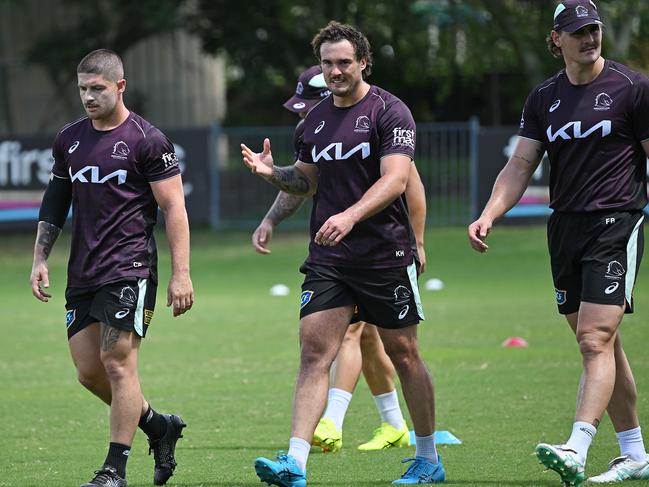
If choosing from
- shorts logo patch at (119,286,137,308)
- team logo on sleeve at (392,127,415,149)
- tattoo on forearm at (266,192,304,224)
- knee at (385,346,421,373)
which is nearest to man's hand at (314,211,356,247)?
team logo on sleeve at (392,127,415,149)

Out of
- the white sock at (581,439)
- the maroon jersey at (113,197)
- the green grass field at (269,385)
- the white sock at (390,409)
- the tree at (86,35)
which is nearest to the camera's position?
the white sock at (581,439)

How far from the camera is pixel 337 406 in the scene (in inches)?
317

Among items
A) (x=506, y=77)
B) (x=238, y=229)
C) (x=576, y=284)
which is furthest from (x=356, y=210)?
(x=506, y=77)

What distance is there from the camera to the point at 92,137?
21.7 feet

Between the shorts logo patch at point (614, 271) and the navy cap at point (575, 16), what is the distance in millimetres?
1165

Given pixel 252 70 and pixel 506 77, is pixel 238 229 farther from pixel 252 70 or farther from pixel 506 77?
pixel 506 77

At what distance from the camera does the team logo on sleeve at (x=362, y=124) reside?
6.59 m

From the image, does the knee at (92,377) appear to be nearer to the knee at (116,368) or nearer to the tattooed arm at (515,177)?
the knee at (116,368)

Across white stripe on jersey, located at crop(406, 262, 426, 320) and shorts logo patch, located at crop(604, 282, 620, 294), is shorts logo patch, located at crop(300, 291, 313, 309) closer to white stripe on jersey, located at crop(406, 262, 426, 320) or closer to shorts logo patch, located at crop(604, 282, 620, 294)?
white stripe on jersey, located at crop(406, 262, 426, 320)

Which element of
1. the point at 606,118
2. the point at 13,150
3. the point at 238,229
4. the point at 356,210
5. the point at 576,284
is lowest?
the point at 238,229

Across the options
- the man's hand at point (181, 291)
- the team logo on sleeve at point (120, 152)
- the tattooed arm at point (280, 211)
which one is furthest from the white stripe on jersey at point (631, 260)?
the team logo on sleeve at point (120, 152)

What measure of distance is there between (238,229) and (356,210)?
18.8 m

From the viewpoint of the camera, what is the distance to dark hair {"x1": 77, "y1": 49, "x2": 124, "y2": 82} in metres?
6.57

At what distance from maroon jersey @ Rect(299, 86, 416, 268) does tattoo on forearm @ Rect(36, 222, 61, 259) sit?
1.41 m
